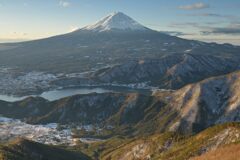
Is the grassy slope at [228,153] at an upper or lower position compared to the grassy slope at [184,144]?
upper

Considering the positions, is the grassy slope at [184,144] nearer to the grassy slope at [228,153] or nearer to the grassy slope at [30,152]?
the grassy slope at [228,153]

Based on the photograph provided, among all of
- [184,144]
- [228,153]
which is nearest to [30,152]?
[184,144]

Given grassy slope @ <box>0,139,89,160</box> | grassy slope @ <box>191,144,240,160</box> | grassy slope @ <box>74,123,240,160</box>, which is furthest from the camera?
grassy slope @ <box>0,139,89,160</box>

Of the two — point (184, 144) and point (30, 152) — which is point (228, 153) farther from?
point (30, 152)

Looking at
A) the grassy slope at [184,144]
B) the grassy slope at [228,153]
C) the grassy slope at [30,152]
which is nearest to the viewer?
the grassy slope at [228,153]

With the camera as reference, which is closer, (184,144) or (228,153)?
(228,153)

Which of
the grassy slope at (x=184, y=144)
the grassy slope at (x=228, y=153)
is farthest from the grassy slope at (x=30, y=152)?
the grassy slope at (x=228, y=153)

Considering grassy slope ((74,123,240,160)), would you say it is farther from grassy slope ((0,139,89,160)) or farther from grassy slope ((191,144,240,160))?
grassy slope ((0,139,89,160))

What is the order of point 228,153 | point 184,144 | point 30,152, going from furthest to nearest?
point 30,152
point 184,144
point 228,153

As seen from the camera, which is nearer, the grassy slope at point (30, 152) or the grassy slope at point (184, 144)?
the grassy slope at point (184, 144)

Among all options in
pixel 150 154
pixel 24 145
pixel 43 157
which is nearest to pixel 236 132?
pixel 150 154

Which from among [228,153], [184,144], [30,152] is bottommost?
[30,152]

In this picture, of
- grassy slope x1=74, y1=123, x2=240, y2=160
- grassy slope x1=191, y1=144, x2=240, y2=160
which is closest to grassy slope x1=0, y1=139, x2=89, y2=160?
grassy slope x1=74, y1=123, x2=240, y2=160
